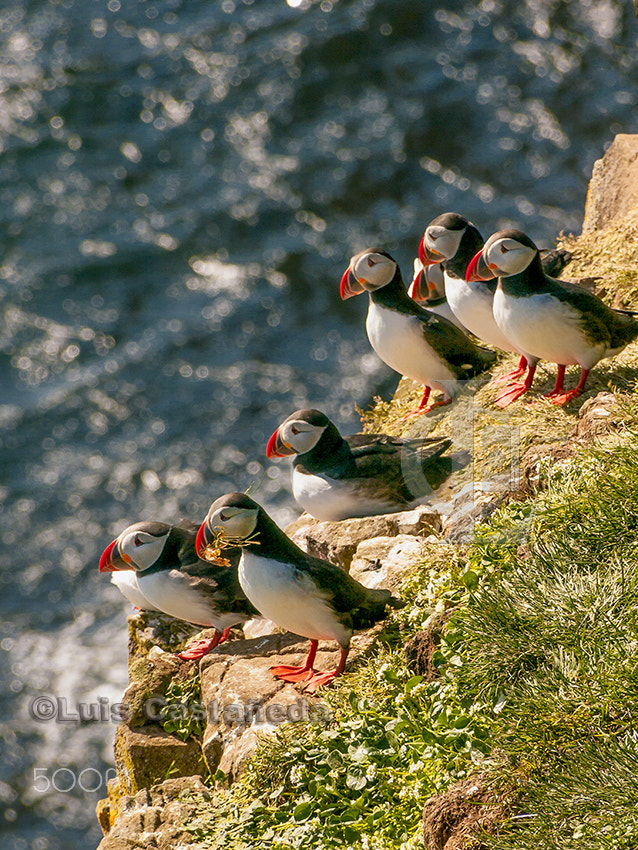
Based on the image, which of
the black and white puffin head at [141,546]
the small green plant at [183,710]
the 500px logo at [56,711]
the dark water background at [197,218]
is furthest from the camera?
the dark water background at [197,218]

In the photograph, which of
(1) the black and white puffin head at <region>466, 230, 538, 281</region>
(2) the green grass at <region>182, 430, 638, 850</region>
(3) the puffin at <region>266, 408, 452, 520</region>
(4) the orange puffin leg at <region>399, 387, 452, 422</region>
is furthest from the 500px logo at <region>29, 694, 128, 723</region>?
(1) the black and white puffin head at <region>466, 230, 538, 281</region>

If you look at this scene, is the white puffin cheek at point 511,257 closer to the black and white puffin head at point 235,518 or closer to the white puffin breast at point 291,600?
the black and white puffin head at point 235,518

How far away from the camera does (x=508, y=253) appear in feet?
21.5

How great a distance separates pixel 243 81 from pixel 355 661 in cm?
1384

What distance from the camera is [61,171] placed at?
16125 mm

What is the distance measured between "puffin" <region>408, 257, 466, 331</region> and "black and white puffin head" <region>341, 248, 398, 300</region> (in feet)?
4.26

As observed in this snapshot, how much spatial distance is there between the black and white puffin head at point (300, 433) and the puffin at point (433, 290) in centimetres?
269

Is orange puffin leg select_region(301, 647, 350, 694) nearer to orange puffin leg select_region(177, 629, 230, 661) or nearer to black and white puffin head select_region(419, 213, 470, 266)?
orange puffin leg select_region(177, 629, 230, 661)

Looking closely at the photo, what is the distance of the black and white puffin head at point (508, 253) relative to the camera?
6.52 metres

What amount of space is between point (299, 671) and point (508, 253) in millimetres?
3144

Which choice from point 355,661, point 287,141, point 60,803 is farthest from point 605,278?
point 287,141

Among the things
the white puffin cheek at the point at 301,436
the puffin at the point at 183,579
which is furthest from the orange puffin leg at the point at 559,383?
the puffin at the point at 183,579

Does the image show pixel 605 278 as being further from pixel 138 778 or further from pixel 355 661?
pixel 138 778

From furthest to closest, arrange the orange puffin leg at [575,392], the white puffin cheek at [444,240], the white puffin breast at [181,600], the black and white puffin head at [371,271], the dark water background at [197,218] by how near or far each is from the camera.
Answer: the dark water background at [197,218] < the white puffin cheek at [444,240] < the black and white puffin head at [371,271] < the orange puffin leg at [575,392] < the white puffin breast at [181,600]
